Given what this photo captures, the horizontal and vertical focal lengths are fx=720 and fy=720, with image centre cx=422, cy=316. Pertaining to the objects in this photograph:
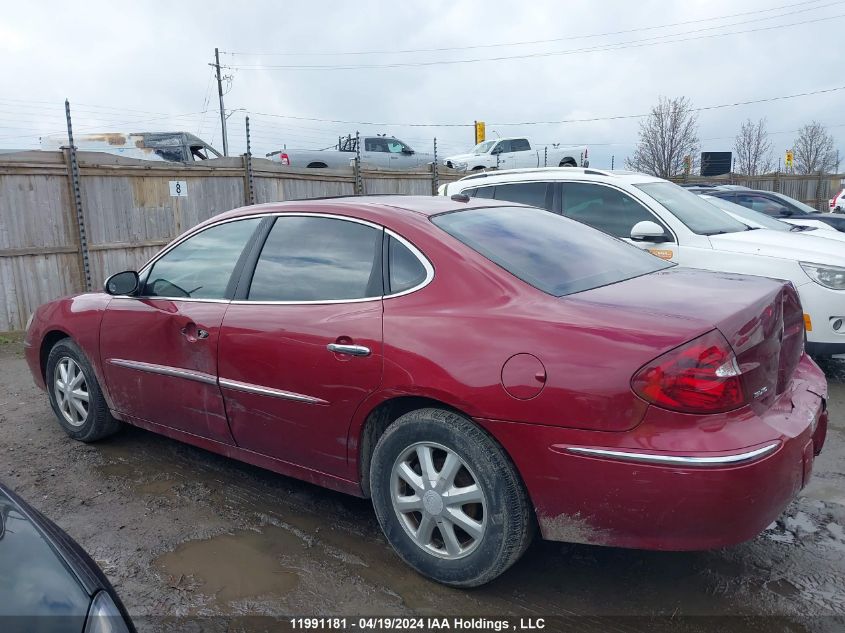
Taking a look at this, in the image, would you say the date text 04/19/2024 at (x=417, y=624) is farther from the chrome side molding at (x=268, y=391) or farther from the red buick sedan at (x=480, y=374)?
the chrome side molding at (x=268, y=391)

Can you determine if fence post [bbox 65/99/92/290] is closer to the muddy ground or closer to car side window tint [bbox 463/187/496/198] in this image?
car side window tint [bbox 463/187/496/198]

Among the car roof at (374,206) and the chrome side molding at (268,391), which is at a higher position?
the car roof at (374,206)

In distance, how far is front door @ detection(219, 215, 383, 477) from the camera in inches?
126

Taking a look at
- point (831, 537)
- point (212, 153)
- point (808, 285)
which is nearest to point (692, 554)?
point (831, 537)

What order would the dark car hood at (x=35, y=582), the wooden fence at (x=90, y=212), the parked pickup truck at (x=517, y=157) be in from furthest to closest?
1. the parked pickup truck at (x=517, y=157)
2. the wooden fence at (x=90, y=212)
3. the dark car hood at (x=35, y=582)

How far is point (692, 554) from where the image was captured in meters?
3.27

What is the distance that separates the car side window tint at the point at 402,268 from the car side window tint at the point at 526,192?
3.98 meters

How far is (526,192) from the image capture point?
23.6ft

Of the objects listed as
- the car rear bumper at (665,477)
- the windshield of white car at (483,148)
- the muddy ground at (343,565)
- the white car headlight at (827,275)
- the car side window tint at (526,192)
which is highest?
the windshield of white car at (483,148)

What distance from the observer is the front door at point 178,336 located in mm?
3837

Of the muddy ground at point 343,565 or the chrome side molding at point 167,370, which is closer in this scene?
the muddy ground at point 343,565

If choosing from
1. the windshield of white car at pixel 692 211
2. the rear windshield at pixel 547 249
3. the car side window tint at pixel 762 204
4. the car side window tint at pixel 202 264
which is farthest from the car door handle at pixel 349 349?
the car side window tint at pixel 762 204

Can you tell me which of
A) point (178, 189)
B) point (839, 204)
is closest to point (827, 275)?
point (178, 189)

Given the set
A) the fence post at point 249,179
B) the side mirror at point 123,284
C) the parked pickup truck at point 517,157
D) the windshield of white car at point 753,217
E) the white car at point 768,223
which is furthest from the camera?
the parked pickup truck at point 517,157
